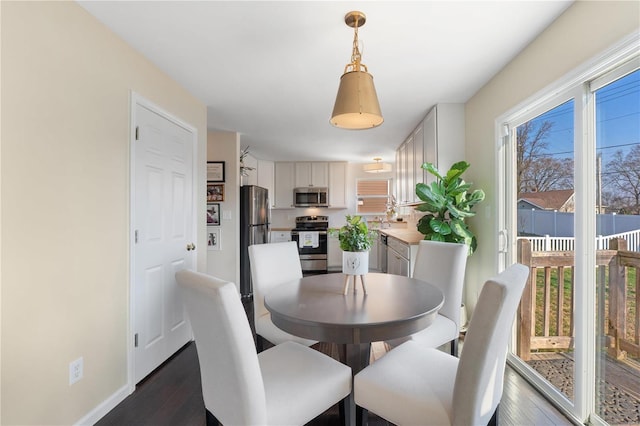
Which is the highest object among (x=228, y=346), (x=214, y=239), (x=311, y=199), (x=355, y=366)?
(x=311, y=199)

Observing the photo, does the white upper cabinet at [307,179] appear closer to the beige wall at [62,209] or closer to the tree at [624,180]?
the beige wall at [62,209]

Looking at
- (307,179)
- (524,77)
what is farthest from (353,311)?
(307,179)

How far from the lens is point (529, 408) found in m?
1.84

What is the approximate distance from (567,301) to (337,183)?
4760 mm

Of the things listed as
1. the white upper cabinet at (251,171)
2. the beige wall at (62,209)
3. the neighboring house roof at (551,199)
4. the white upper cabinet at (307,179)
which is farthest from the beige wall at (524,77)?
the white upper cabinet at (251,171)

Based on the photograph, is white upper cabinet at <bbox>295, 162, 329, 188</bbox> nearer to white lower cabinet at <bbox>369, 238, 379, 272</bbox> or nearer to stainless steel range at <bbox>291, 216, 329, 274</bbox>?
stainless steel range at <bbox>291, 216, 329, 274</bbox>

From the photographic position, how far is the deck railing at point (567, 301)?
58.0 inches

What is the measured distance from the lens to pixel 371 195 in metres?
6.59

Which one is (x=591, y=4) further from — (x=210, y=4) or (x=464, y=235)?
(x=210, y=4)

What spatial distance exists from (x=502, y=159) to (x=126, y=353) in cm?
310

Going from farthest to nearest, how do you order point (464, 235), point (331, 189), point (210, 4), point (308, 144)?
point (331, 189)
point (308, 144)
point (464, 235)
point (210, 4)

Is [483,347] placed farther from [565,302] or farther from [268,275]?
[268,275]

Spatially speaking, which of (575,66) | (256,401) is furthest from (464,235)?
(256,401)

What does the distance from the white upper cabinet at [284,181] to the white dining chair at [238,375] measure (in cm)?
509
